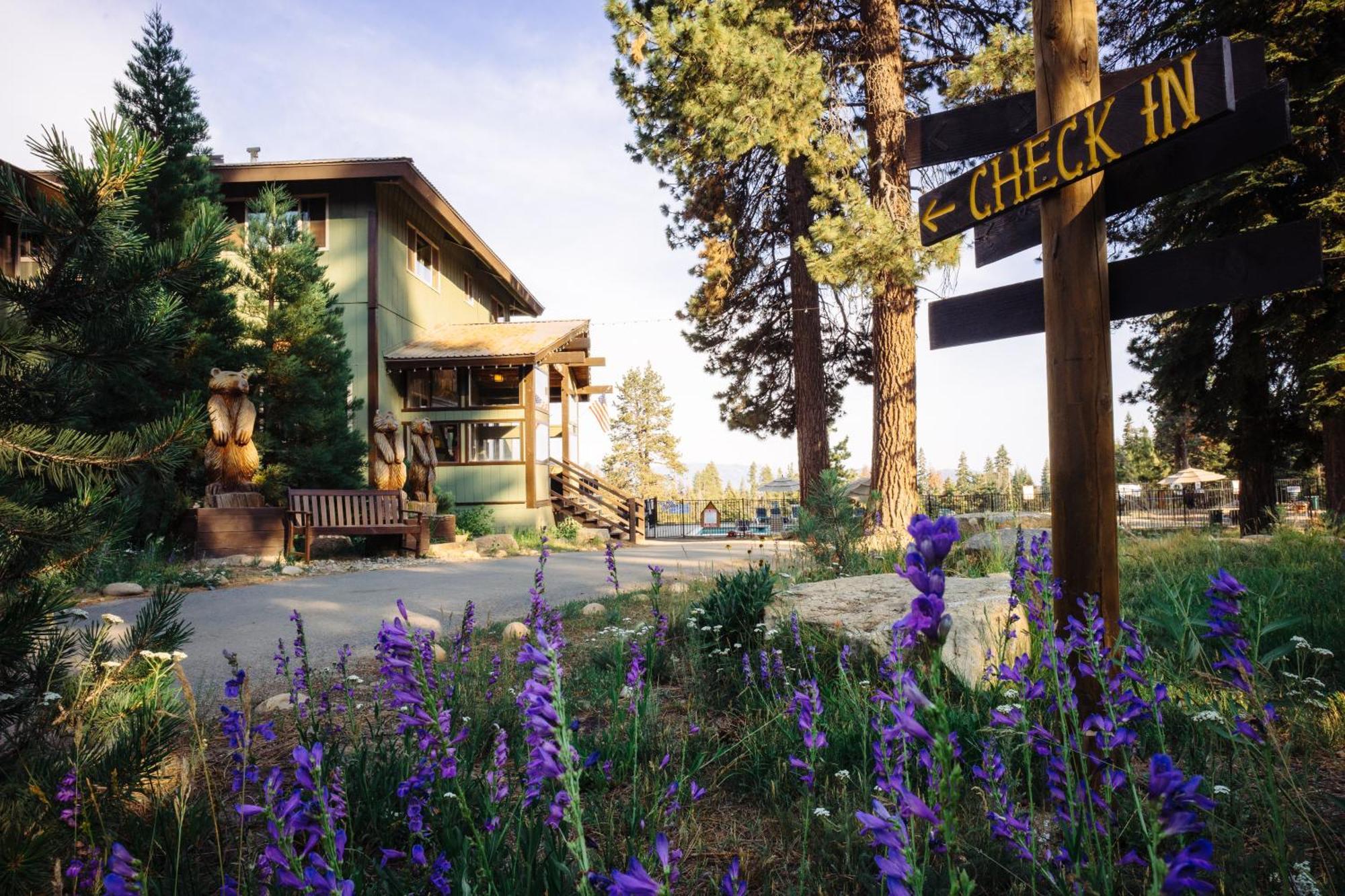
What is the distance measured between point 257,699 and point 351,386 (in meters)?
14.3

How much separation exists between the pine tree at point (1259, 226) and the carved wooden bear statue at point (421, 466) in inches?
552

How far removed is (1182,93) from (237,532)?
39.0 ft

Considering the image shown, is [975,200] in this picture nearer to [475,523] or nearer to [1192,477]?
[475,523]

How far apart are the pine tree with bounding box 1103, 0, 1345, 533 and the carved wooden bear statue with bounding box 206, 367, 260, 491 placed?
562 inches

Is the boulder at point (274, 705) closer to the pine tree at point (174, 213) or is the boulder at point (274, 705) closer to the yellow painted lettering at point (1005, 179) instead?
the yellow painted lettering at point (1005, 179)

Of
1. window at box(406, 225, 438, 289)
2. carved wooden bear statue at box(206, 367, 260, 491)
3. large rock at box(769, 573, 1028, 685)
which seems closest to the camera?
large rock at box(769, 573, 1028, 685)

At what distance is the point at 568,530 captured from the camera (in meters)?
18.3

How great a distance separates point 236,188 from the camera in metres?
17.1

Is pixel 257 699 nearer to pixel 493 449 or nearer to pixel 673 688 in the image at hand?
pixel 673 688

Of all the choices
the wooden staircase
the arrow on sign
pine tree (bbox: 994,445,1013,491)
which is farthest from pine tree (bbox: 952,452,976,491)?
the arrow on sign

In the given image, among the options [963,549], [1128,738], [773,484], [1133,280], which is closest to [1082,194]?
[1133,280]

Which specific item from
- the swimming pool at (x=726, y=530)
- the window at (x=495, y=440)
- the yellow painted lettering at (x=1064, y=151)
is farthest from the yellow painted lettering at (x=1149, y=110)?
the swimming pool at (x=726, y=530)

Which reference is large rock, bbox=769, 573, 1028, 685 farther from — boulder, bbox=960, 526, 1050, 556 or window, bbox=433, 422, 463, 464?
window, bbox=433, 422, 463, 464

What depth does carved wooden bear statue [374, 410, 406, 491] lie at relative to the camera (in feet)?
45.1
